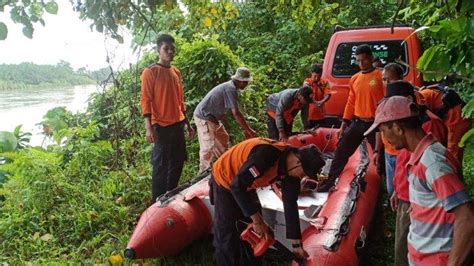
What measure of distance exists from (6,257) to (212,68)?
457 centimetres

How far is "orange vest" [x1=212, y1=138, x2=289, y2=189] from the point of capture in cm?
322

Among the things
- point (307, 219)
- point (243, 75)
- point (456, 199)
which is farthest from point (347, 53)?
point (456, 199)

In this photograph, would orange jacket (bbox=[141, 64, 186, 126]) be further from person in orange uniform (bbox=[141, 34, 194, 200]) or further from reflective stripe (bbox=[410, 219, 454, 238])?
reflective stripe (bbox=[410, 219, 454, 238])

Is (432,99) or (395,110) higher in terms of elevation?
(395,110)

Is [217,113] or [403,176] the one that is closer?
[403,176]

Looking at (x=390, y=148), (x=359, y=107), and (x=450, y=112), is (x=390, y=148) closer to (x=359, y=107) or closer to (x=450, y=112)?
(x=450, y=112)

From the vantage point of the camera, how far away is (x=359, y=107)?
Answer: 15.9ft

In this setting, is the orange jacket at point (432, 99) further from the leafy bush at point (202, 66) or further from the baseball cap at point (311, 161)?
the leafy bush at point (202, 66)

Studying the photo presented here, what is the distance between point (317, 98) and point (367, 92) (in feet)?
6.40

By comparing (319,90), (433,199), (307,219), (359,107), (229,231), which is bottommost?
(307,219)

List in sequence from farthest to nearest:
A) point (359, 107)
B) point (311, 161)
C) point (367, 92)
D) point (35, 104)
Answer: point (35, 104)
point (359, 107)
point (367, 92)
point (311, 161)

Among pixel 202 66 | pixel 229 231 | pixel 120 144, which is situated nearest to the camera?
pixel 229 231

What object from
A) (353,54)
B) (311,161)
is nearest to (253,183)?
(311,161)

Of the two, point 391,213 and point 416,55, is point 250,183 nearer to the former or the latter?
point 391,213
